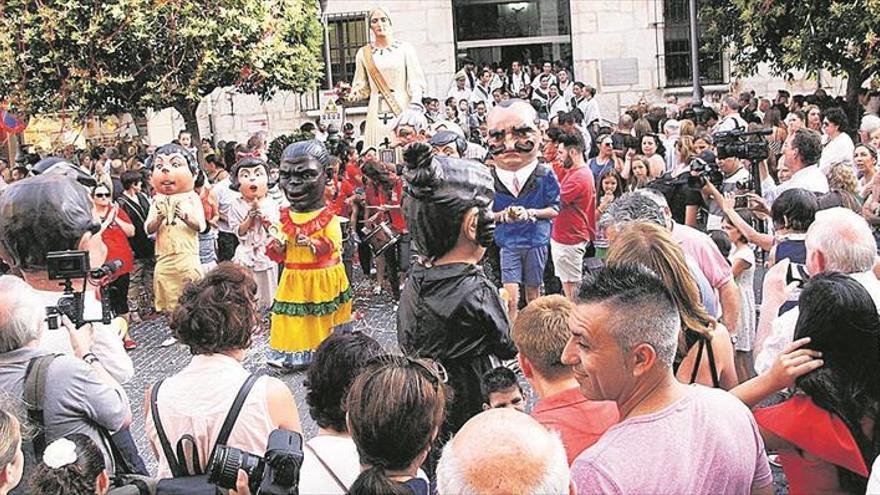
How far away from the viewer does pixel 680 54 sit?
68.3 feet

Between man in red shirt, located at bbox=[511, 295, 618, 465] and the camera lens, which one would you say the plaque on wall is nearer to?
man in red shirt, located at bbox=[511, 295, 618, 465]

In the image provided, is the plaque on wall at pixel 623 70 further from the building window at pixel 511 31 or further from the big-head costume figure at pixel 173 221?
the big-head costume figure at pixel 173 221

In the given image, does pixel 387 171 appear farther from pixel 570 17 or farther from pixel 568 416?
pixel 570 17

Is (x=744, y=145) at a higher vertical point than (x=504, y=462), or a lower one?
higher

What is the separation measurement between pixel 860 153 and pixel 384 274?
4830 mm

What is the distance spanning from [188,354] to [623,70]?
47.4 feet

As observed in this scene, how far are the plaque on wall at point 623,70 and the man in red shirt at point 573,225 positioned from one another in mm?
13152

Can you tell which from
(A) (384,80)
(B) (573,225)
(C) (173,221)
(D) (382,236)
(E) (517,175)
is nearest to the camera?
(E) (517,175)

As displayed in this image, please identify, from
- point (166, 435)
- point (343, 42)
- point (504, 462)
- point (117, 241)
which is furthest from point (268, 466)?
point (343, 42)

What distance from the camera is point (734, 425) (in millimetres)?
2654

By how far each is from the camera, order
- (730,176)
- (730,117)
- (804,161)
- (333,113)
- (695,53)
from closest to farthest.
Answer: (804,161) → (730,176) → (730,117) → (333,113) → (695,53)

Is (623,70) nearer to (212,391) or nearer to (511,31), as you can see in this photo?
(511,31)

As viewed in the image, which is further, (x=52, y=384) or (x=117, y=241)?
(x=117, y=241)

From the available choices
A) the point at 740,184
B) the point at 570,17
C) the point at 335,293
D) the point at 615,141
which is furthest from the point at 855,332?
the point at 570,17
